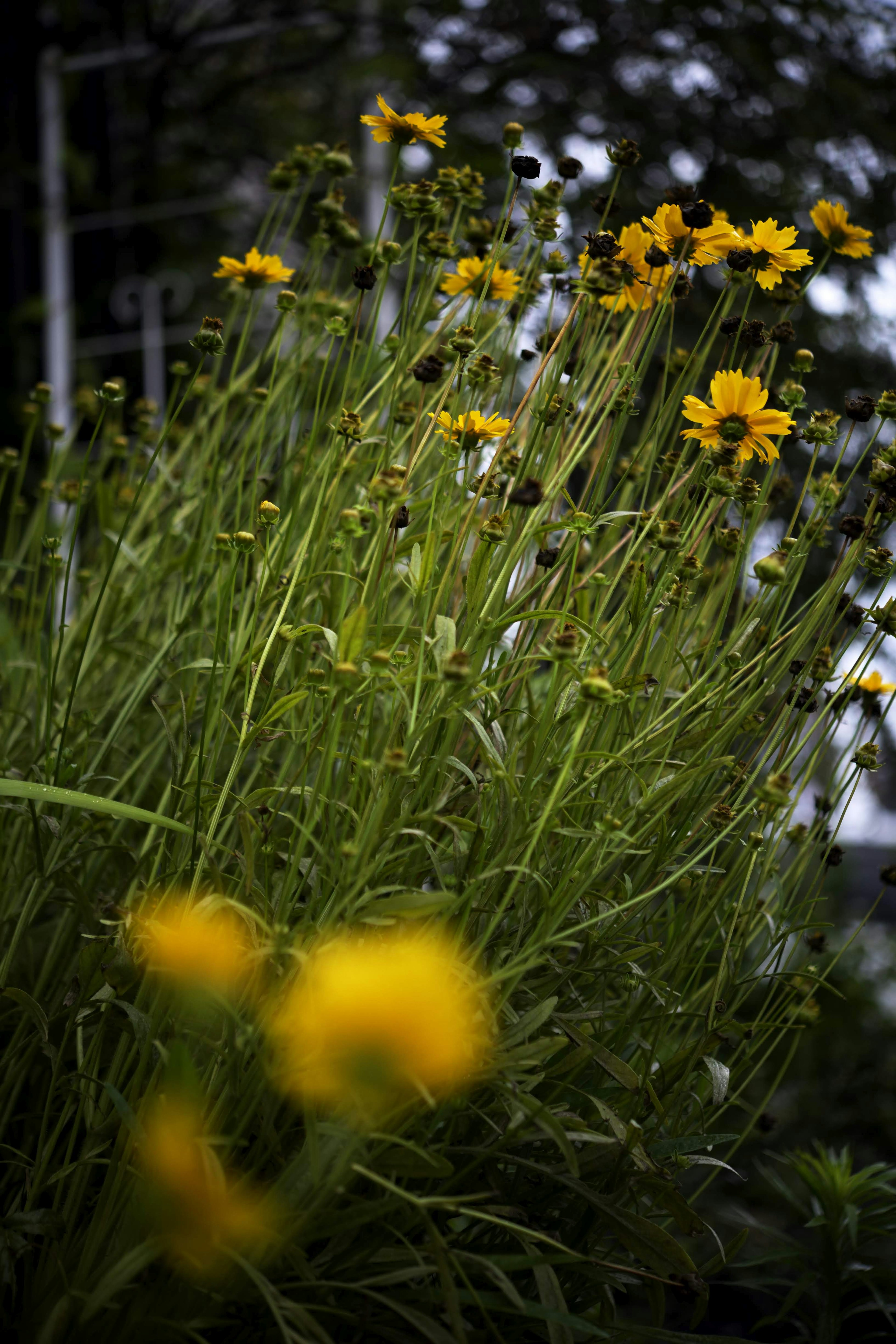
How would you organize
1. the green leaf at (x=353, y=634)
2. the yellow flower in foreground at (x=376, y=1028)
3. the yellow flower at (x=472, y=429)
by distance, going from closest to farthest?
the yellow flower in foreground at (x=376, y=1028) < the green leaf at (x=353, y=634) < the yellow flower at (x=472, y=429)

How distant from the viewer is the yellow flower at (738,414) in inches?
25.3

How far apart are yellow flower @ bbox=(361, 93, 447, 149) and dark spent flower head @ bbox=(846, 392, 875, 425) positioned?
33cm

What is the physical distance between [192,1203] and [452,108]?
3.21m

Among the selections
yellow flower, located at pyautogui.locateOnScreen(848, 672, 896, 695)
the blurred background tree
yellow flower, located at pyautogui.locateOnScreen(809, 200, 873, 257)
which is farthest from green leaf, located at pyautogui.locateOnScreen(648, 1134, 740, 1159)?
the blurred background tree

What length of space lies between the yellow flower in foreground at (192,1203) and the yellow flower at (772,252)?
618 mm

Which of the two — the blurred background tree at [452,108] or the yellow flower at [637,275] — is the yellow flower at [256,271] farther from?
the blurred background tree at [452,108]

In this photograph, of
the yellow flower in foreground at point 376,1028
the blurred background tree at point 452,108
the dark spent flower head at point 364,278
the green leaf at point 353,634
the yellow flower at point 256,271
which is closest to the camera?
the yellow flower in foreground at point 376,1028

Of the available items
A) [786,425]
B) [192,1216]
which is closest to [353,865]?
[192,1216]

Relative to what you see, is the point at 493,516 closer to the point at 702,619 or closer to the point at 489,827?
the point at 489,827

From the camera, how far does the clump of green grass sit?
542mm

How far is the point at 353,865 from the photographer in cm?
52

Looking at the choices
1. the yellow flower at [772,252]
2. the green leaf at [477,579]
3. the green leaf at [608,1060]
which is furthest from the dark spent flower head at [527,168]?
the green leaf at [608,1060]

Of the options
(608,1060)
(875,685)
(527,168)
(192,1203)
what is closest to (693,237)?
(527,168)

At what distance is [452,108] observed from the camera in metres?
3.06
